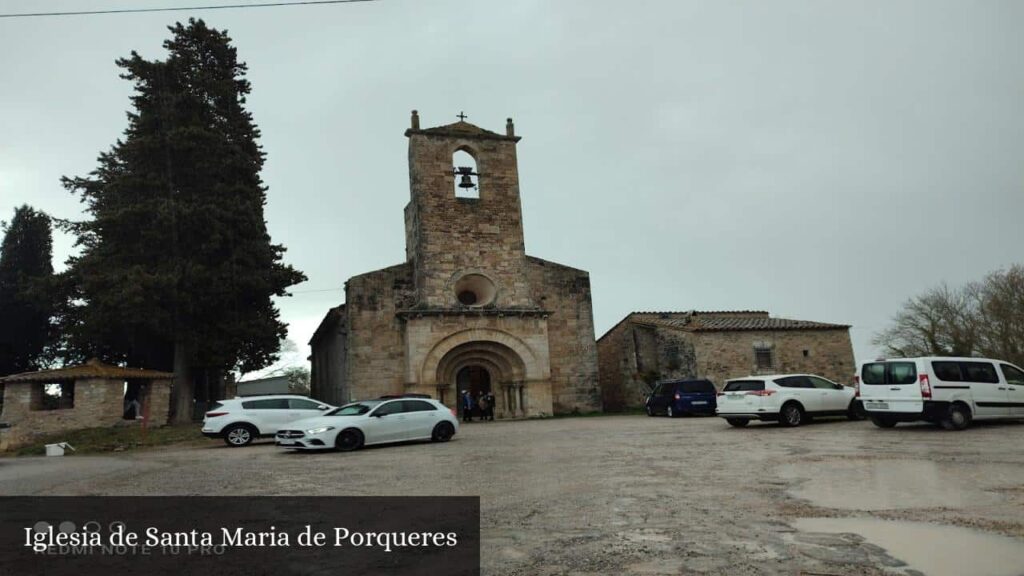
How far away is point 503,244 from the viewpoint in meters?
25.2

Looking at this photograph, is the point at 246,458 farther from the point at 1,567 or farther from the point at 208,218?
the point at 208,218

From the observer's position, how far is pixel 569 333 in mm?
25750

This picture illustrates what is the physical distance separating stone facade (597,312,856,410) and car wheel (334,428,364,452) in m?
15.5

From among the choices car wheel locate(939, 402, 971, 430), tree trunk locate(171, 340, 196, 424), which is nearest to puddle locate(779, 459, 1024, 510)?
car wheel locate(939, 402, 971, 430)

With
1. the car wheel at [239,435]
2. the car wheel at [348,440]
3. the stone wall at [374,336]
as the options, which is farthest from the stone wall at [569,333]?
the car wheel at [348,440]

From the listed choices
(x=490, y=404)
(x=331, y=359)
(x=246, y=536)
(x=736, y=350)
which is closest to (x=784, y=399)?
(x=736, y=350)

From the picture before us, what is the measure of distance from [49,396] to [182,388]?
4.25 metres

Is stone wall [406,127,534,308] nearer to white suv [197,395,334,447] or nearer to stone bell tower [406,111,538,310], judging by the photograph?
stone bell tower [406,111,538,310]

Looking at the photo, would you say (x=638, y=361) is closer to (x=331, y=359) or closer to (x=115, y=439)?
(x=331, y=359)

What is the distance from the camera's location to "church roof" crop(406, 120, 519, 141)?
25.4 meters

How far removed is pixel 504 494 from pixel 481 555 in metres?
2.43

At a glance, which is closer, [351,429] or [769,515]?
[769,515]

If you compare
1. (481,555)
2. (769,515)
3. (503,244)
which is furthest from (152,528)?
(503,244)

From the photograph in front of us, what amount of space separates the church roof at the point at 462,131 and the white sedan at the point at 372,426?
14005mm
